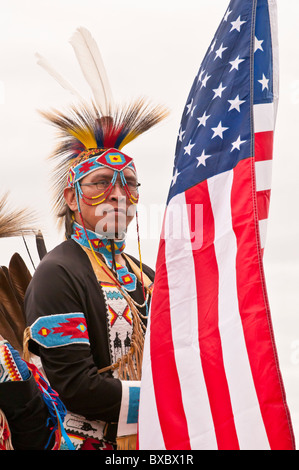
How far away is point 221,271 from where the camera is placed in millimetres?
2791

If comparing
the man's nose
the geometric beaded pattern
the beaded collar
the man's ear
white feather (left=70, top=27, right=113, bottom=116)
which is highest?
white feather (left=70, top=27, right=113, bottom=116)

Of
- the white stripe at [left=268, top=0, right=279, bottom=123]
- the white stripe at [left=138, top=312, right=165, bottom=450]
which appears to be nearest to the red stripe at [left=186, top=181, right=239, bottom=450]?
the white stripe at [left=138, top=312, right=165, bottom=450]

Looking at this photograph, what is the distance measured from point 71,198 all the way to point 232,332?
1.20m

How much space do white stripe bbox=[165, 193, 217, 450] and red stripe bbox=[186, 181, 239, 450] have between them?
23 mm

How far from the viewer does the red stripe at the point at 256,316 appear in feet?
8.03

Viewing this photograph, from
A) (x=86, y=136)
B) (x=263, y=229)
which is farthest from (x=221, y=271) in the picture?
(x=86, y=136)

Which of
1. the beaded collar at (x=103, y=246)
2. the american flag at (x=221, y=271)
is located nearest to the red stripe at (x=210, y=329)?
the american flag at (x=221, y=271)

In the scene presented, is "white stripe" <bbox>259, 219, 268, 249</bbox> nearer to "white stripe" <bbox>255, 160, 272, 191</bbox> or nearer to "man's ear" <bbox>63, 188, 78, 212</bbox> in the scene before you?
"white stripe" <bbox>255, 160, 272, 191</bbox>

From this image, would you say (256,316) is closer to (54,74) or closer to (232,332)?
(232,332)

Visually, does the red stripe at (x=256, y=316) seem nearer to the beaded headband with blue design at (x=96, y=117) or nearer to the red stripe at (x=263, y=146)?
the red stripe at (x=263, y=146)

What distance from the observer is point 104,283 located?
128 inches

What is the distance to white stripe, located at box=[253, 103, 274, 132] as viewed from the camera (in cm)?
283
